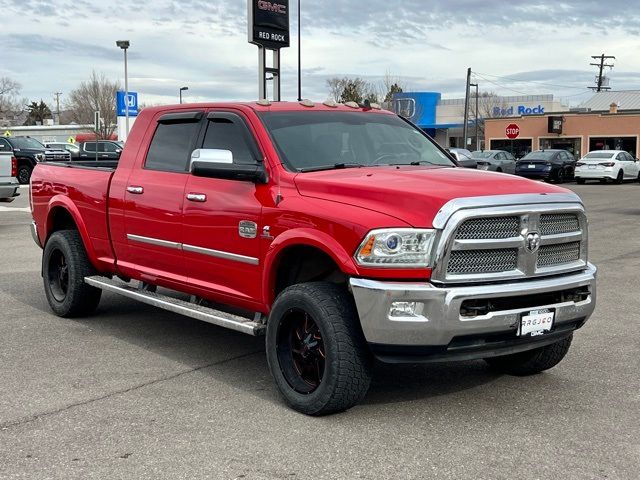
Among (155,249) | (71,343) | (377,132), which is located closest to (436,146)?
(377,132)

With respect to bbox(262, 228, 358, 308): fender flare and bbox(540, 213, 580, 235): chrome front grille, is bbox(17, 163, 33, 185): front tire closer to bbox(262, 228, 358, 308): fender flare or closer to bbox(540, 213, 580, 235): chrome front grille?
bbox(262, 228, 358, 308): fender flare

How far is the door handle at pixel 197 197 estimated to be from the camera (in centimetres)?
562

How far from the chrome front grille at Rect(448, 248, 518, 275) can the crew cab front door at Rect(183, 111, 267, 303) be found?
141 cm

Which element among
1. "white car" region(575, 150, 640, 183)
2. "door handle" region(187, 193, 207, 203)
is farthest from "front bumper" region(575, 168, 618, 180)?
"door handle" region(187, 193, 207, 203)

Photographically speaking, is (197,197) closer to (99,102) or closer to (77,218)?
(77,218)

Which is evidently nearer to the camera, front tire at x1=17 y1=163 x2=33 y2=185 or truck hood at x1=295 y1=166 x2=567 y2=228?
truck hood at x1=295 y1=166 x2=567 y2=228

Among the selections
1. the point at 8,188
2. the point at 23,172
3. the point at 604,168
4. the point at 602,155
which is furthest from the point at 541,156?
the point at 8,188

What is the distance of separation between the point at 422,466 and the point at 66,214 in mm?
5030

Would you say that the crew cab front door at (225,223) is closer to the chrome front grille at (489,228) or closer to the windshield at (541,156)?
the chrome front grille at (489,228)

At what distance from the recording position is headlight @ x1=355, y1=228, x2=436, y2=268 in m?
4.34

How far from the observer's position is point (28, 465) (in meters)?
3.99

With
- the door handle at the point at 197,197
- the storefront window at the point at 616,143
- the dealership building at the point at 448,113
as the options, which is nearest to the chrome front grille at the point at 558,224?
the door handle at the point at 197,197

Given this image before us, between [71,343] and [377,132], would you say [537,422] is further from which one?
[71,343]

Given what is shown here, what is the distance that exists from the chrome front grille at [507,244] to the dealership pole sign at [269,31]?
17.5 m
